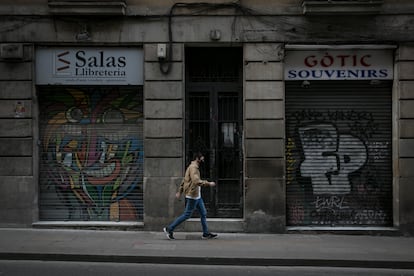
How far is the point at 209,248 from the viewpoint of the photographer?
Answer: 10.6 meters

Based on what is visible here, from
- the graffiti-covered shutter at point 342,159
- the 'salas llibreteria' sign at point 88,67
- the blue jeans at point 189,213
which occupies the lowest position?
the blue jeans at point 189,213

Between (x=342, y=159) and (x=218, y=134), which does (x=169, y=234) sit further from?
(x=342, y=159)

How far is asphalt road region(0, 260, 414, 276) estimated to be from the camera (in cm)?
888

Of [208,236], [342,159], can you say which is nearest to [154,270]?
[208,236]

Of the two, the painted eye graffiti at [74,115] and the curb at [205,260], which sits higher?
the painted eye graffiti at [74,115]

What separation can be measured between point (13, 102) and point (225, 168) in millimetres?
5308

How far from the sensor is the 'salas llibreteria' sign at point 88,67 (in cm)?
1279

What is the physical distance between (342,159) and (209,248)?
4288mm

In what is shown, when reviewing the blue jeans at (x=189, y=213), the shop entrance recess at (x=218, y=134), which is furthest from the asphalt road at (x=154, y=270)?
the shop entrance recess at (x=218, y=134)

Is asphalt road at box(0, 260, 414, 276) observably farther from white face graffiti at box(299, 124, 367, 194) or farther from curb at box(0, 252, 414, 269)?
white face graffiti at box(299, 124, 367, 194)

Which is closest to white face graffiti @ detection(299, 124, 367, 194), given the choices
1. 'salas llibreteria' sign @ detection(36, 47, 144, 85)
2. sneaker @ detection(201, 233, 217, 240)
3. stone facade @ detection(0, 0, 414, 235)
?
stone facade @ detection(0, 0, 414, 235)

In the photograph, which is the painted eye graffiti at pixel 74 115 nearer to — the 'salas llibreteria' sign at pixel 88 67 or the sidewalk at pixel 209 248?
the 'salas llibreteria' sign at pixel 88 67

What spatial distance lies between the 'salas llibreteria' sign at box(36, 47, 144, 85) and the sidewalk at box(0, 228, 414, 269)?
3.59 metres

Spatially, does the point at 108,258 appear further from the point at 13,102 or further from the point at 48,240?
the point at 13,102
